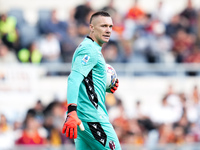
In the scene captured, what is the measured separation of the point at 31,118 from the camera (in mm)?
11570

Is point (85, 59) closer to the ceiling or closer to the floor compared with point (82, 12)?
closer to the floor

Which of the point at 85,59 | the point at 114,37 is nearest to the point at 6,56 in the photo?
the point at 114,37

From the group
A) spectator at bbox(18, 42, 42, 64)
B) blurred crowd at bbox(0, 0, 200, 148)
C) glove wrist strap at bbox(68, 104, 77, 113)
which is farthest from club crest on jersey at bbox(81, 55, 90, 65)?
spectator at bbox(18, 42, 42, 64)

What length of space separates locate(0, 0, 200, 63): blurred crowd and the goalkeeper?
27.5 feet

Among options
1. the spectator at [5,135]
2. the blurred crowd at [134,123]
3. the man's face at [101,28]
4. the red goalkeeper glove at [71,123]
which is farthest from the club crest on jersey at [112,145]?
the spectator at [5,135]

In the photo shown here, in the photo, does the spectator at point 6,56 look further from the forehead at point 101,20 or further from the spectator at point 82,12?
the forehead at point 101,20

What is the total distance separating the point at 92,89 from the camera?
19.1 feet

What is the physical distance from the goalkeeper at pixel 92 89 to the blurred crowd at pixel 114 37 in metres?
8.37

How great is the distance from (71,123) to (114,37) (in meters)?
9.84

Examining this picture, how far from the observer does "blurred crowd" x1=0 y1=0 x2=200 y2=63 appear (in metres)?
14.5

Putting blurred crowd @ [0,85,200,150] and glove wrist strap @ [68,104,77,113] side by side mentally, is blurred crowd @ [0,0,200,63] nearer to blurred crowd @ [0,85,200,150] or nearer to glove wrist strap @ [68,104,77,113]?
blurred crowd @ [0,85,200,150]

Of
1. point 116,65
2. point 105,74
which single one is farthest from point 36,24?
point 105,74

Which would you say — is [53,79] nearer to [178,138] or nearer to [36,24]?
[36,24]

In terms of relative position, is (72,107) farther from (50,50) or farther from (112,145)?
(50,50)
